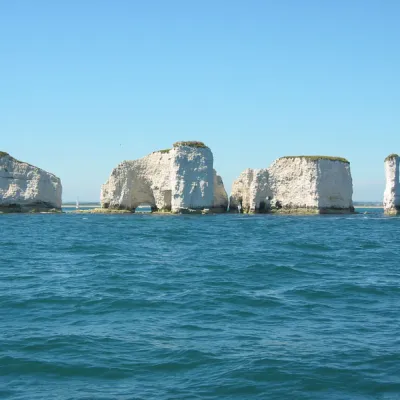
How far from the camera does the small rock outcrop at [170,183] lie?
66.9 m

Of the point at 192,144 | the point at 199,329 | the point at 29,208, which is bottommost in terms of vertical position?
the point at 199,329

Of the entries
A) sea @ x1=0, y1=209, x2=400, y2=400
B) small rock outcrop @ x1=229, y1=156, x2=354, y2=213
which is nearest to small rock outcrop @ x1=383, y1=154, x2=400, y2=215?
small rock outcrop @ x1=229, y1=156, x2=354, y2=213

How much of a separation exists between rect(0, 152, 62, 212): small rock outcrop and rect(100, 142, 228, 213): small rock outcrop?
8.34 meters

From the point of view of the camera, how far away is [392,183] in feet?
219

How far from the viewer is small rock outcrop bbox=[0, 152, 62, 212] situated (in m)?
72.2

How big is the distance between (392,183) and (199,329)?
2402 inches

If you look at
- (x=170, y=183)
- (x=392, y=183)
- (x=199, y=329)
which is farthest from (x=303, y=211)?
(x=199, y=329)

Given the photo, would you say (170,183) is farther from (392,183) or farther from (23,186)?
(392,183)

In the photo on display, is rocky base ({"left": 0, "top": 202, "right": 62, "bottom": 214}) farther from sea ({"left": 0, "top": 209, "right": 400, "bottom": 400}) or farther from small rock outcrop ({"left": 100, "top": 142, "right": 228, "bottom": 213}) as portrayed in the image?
sea ({"left": 0, "top": 209, "right": 400, "bottom": 400})

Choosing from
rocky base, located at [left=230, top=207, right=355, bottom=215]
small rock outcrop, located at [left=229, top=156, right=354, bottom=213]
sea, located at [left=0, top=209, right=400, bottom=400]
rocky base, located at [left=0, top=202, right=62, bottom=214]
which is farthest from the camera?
rocky base, located at [left=0, top=202, right=62, bottom=214]

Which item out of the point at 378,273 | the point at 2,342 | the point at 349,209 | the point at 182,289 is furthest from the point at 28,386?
the point at 349,209

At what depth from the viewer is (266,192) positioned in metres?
73.7

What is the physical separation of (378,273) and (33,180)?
6265 cm

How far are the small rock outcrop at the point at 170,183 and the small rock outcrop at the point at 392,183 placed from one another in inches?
893
